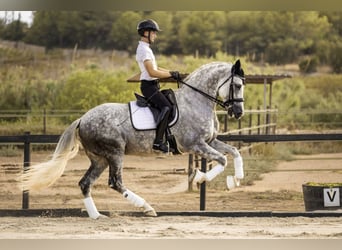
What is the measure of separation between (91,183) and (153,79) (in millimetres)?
1066

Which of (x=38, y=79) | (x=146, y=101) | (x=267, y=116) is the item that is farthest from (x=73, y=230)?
(x=38, y=79)

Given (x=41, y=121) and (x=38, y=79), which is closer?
(x=41, y=121)

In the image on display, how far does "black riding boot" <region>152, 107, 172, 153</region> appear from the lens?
7.69 metres

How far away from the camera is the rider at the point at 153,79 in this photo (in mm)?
7703

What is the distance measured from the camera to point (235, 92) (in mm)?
7762

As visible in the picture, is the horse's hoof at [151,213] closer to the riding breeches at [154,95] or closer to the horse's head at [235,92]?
the riding breeches at [154,95]

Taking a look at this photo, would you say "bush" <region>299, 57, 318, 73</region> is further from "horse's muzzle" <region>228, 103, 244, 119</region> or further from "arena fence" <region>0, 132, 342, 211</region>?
"horse's muzzle" <region>228, 103, 244, 119</region>

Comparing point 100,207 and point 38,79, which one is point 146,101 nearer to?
point 100,207

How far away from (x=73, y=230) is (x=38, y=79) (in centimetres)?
907

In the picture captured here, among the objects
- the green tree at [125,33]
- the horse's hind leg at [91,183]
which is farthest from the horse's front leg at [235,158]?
the green tree at [125,33]
